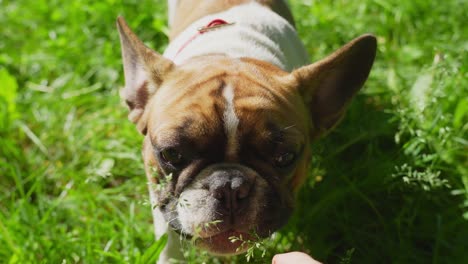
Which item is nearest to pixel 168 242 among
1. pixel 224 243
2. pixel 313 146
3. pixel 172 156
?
pixel 224 243

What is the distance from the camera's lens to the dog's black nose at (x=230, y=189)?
9.49 ft

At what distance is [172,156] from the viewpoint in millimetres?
3055

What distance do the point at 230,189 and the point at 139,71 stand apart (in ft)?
3.41

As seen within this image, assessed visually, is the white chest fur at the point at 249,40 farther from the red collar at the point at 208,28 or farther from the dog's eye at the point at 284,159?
the dog's eye at the point at 284,159

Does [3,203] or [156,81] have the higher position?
[156,81]

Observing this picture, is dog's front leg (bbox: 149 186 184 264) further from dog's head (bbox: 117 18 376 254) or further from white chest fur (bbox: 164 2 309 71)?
white chest fur (bbox: 164 2 309 71)

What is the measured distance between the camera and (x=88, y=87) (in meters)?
5.26

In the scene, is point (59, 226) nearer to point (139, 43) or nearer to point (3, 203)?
point (3, 203)

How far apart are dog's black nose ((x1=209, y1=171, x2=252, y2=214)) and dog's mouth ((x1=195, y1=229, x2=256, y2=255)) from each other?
14 centimetres

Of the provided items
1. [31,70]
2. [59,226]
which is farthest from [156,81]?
[31,70]

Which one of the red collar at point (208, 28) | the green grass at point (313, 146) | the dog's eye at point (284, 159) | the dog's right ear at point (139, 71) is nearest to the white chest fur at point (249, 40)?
the red collar at point (208, 28)

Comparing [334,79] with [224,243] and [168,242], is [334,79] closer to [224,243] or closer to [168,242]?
[224,243]

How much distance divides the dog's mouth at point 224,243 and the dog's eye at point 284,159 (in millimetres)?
375

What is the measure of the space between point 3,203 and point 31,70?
1.53 m
